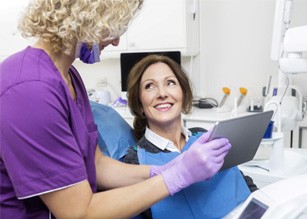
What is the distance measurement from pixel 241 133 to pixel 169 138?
1.48 feet

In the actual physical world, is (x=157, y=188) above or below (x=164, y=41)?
below

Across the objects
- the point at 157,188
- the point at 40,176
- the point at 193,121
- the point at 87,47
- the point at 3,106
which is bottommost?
the point at 193,121

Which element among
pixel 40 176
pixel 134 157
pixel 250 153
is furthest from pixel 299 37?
pixel 40 176

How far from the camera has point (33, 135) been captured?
72cm

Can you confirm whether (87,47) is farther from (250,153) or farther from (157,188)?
(250,153)

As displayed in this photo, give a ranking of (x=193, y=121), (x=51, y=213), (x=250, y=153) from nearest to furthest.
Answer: (x=51, y=213) → (x=250, y=153) → (x=193, y=121)

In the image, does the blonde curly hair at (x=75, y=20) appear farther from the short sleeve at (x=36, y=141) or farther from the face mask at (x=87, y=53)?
the short sleeve at (x=36, y=141)

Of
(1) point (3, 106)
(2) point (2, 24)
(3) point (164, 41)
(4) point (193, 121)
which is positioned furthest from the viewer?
(2) point (2, 24)

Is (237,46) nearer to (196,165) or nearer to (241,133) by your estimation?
(241,133)

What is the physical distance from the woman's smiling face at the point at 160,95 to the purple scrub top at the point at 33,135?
24.5 inches

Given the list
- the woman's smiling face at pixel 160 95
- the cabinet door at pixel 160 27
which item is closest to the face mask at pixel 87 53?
the woman's smiling face at pixel 160 95

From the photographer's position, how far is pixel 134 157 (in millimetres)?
1359

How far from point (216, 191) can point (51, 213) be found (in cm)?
67

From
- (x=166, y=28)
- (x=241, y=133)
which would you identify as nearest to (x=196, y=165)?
(x=241, y=133)
